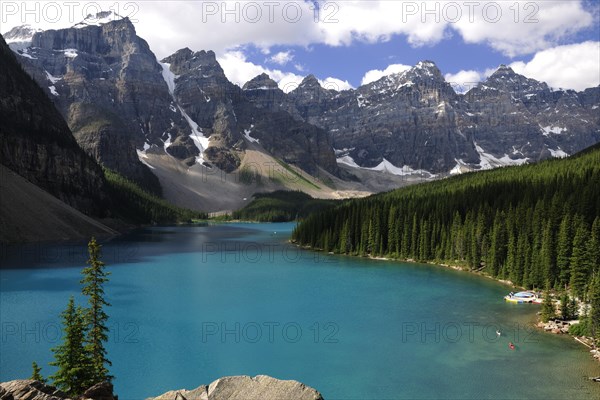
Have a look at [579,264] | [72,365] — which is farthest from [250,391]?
[579,264]

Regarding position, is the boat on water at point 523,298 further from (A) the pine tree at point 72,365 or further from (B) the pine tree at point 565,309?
(A) the pine tree at point 72,365

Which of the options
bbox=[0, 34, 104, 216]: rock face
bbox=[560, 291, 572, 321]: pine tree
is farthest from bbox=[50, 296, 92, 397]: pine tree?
bbox=[0, 34, 104, 216]: rock face

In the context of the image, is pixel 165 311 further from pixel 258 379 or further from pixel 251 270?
pixel 258 379

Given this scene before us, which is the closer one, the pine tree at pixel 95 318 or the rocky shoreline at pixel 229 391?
the rocky shoreline at pixel 229 391

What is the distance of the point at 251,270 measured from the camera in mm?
90062

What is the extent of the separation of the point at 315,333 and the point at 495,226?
5054 cm

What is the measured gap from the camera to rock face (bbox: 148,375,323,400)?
11898 millimetres

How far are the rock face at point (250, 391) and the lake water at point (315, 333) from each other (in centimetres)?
2174

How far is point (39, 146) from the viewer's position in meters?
169

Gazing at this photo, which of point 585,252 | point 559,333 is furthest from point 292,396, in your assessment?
point 585,252

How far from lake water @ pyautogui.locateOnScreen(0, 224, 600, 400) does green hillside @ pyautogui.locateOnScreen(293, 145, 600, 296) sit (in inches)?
296

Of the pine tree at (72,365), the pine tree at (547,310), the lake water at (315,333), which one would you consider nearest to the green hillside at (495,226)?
the lake water at (315,333)

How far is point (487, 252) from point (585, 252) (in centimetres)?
2625

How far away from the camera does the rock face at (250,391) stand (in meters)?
11.9
